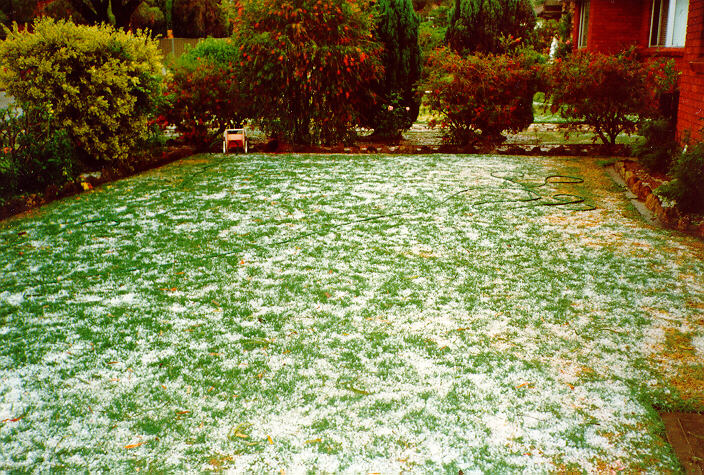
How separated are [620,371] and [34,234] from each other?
481cm

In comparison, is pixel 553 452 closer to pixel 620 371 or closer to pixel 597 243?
pixel 620 371

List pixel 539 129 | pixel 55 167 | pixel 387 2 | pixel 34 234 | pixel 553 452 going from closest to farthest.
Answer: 1. pixel 553 452
2. pixel 34 234
3. pixel 55 167
4. pixel 387 2
5. pixel 539 129

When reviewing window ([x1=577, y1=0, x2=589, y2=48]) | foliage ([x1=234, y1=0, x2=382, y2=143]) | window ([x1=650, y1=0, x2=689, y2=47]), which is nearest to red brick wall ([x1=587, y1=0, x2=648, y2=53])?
window ([x1=650, y1=0, x2=689, y2=47])

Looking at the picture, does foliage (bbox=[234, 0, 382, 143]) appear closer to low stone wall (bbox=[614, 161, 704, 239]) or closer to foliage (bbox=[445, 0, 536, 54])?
low stone wall (bbox=[614, 161, 704, 239])

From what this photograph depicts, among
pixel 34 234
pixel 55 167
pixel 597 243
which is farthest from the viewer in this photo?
pixel 55 167

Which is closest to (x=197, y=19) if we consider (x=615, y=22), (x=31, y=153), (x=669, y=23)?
(x=615, y=22)

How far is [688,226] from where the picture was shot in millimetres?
4910

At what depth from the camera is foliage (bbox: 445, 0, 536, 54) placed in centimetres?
1423

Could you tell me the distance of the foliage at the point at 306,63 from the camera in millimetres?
8469

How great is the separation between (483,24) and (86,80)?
1087cm

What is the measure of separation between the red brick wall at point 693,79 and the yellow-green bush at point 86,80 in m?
6.75

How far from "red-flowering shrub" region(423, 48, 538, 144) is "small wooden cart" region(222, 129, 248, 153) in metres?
3.12

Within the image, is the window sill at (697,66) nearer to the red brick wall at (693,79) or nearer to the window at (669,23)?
the red brick wall at (693,79)

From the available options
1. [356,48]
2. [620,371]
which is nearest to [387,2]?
[356,48]
